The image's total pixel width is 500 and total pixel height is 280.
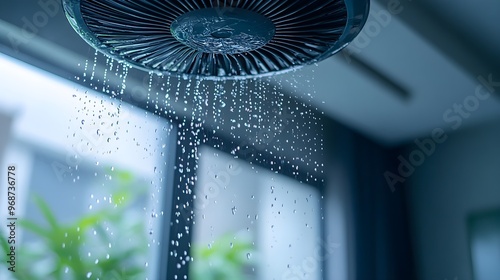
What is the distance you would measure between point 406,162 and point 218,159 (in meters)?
1.17

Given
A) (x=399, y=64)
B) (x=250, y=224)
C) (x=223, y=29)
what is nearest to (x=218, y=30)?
(x=223, y=29)

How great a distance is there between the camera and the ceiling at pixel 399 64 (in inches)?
64.8

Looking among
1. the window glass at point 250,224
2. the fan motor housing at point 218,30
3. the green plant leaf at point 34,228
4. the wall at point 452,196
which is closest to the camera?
the fan motor housing at point 218,30

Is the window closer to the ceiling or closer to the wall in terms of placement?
the ceiling

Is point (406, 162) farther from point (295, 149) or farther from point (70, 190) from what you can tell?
point (70, 190)

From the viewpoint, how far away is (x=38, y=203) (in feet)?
4.83

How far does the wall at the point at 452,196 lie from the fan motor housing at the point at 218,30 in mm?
1838

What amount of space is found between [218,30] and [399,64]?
5.11 ft

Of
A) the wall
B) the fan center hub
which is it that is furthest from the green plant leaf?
the wall

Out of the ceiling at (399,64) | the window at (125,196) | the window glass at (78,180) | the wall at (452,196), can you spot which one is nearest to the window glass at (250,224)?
the window at (125,196)

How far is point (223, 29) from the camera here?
854 mm

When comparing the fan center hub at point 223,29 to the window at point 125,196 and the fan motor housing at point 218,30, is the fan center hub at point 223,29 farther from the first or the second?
the window at point 125,196

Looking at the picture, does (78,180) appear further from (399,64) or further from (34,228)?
(399,64)

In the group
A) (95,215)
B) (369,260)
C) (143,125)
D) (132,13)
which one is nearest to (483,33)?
(369,260)
